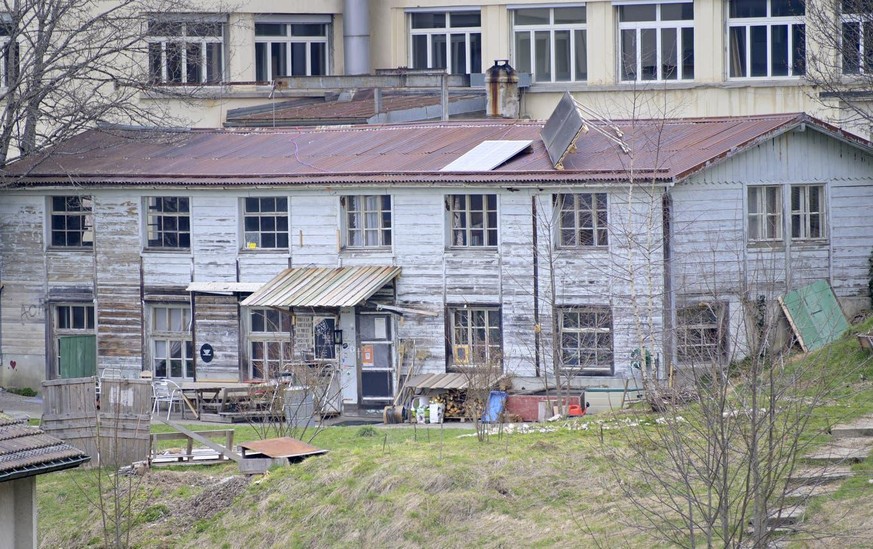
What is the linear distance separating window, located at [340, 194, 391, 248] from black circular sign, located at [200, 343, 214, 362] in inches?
147

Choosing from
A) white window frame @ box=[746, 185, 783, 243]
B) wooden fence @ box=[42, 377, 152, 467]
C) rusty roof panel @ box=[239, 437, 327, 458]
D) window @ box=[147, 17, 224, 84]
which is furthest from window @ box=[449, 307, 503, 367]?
window @ box=[147, 17, 224, 84]

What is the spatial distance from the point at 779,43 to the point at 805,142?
14100mm

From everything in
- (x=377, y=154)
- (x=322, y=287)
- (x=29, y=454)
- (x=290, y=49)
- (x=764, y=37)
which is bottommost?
(x=29, y=454)

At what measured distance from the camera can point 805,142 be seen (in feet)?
98.6

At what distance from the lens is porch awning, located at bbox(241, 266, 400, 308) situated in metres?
30.1

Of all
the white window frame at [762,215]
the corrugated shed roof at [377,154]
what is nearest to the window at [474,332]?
the corrugated shed roof at [377,154]

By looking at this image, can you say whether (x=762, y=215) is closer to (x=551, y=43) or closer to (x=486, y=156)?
(x=486, y=156)

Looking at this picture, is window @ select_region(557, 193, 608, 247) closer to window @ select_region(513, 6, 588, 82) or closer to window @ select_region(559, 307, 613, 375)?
window @ select_region(559, 307, 613, 375)

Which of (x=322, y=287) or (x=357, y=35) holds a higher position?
(x=357, y=35)

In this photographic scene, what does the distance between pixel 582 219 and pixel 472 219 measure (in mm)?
2311

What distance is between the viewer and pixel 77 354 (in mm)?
33219

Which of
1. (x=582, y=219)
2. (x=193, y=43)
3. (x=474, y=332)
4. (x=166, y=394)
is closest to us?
(x=582, y=219)

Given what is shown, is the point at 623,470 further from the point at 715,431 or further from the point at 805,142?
the point at 805,142

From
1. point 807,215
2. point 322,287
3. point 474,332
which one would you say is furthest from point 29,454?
point 807,215
